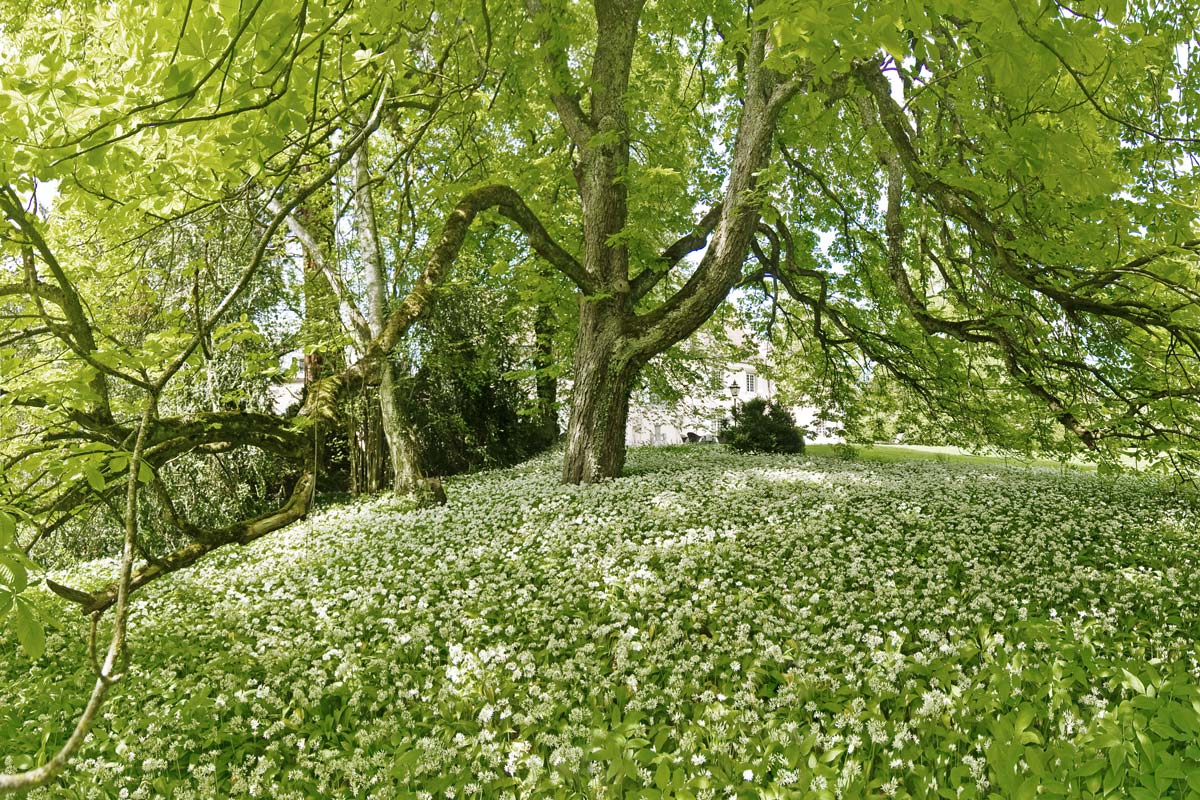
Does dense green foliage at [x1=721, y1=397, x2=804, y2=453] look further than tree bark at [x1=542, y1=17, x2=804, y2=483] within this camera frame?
Yes

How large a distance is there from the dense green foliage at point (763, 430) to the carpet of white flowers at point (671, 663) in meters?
8.50

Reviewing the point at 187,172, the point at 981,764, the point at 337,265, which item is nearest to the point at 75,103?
the point at 187,172

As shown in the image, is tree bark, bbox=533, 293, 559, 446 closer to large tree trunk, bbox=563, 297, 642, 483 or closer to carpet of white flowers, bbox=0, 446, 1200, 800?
large tree trunk, bbox=563, 297, 642, 483

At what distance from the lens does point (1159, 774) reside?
110 inches

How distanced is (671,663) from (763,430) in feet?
42.3

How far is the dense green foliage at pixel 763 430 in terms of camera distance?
16.8m

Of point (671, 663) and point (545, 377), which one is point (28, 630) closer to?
point (671, 663)

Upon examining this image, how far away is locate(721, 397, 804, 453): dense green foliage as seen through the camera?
55.2 ft

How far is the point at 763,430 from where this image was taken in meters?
17.0

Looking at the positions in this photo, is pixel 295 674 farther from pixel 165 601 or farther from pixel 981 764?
pixel 981 764

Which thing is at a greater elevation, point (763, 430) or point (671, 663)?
point (763, 430)

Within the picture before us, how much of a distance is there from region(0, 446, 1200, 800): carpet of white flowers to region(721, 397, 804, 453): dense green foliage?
8498 millimetres

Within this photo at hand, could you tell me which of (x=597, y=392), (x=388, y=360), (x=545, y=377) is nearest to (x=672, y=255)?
(x=597, y=392)

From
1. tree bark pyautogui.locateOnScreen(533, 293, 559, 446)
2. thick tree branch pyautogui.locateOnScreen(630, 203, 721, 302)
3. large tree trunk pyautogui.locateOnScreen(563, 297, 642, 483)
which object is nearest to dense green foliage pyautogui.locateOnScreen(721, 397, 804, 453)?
tree bark pyautogui.locateOnScreen(533, 293, 559, 446)
